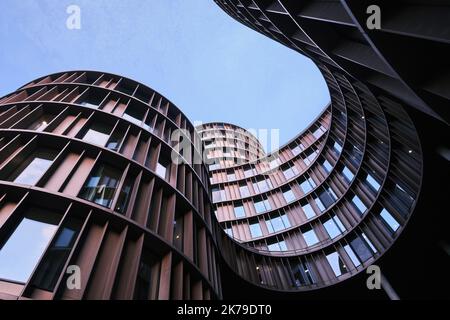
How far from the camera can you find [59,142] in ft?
39.5

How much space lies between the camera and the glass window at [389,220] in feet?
61.9

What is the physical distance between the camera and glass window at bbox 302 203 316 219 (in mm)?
29694

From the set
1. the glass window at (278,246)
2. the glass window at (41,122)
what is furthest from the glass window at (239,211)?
the glass window at (41,122)

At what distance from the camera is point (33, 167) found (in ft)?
36.0

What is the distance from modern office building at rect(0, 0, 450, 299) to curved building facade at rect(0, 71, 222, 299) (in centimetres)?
6

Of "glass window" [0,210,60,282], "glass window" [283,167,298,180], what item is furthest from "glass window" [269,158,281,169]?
"glass window" [0,210,60,282]

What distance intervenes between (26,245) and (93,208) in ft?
7.00

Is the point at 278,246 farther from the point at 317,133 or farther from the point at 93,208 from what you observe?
the point at 93,208

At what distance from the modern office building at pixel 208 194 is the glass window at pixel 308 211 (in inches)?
5.3

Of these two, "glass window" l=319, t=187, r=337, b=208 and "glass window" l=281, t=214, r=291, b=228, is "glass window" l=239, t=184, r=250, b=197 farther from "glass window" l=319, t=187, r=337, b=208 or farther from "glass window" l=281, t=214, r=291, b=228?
"glass window" l=319, t=187, r=337, b=208

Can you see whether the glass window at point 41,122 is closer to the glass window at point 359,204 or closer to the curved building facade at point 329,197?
the curved building facade at point 329,197

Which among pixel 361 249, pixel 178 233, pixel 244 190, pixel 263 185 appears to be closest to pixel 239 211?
pixel 244 190

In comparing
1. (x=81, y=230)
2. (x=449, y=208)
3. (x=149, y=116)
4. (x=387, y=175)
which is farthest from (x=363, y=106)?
(x=81, y=230)
